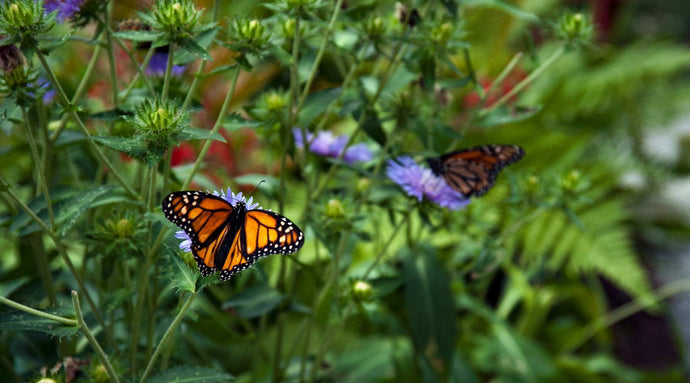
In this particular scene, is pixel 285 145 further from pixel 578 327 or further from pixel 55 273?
pixel 578 327

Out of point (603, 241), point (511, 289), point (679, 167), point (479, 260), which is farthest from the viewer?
point (679, 167)

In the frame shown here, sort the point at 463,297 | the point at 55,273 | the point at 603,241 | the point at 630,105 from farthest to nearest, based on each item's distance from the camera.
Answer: the point at 630,105
the point at 603,241
the point at 463,297
the point at 55,273

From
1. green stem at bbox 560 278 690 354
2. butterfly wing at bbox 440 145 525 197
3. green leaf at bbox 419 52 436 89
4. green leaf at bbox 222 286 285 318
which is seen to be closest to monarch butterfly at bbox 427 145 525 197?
butterfly wing at bbox 440 145 525 197

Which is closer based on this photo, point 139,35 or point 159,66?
point 139,35

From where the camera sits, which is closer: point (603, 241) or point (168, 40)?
point (168, 40)

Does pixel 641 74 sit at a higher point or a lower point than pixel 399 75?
higher

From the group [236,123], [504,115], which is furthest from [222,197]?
[504,115]

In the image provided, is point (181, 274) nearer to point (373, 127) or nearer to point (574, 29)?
point (373, 127)

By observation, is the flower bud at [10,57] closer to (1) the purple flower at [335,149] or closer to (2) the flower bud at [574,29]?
(1) the purple flower at [335,149]

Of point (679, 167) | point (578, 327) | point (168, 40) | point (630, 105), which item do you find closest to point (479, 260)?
point (168, 40)
